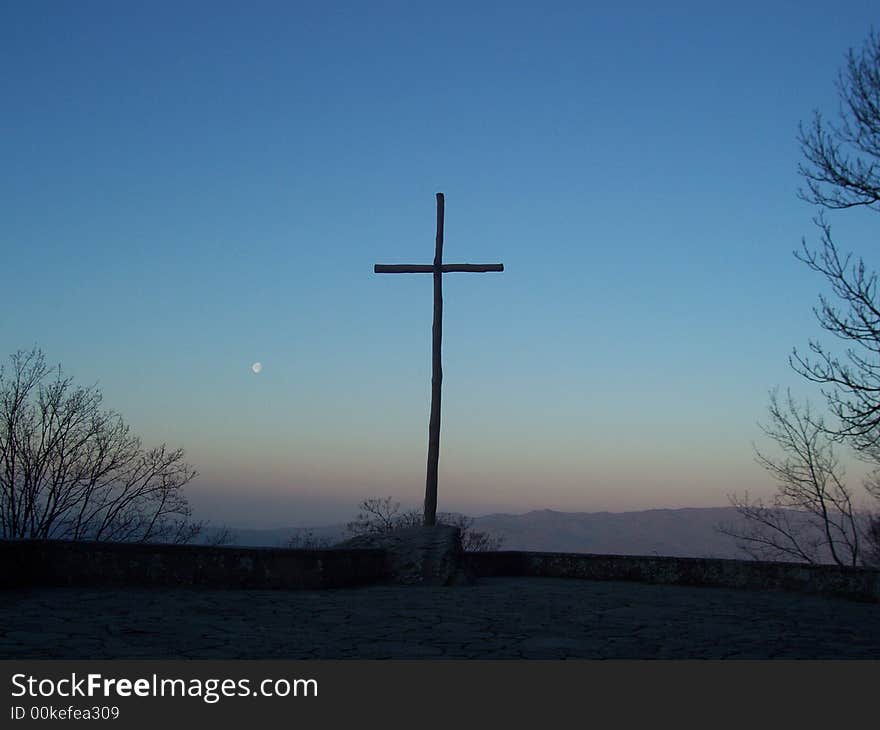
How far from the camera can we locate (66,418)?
15.9 meters

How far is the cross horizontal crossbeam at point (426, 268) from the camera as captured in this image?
11.7 meters

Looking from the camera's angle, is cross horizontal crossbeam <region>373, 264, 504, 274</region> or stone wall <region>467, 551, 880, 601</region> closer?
stone wall <region>467, 551, 880, 601</region>

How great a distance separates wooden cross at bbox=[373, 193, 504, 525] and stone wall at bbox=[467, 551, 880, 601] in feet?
3.61

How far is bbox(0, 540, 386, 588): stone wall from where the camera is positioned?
7.56m

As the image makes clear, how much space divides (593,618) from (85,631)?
4.03 meters

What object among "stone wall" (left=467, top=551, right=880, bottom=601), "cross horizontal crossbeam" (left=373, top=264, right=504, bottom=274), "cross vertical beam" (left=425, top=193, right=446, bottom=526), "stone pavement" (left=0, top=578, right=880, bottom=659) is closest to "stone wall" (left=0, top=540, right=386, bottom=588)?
"stone pavement" (left=0, top=578, right=880, bottom=659)

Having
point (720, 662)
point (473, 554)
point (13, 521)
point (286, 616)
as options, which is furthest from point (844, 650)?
point (13, 521)

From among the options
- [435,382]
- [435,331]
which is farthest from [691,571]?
[435,331]

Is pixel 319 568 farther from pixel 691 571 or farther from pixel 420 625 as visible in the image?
pixel 691 571

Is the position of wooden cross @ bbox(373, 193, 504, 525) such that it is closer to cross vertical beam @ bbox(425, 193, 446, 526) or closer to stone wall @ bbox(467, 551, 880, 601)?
cross vertical beam @ bbox(425, 193, 446, 526)

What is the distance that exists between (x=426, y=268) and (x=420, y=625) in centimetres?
694

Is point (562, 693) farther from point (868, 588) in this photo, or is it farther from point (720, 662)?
point (868, 588)

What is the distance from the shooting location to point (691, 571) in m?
10.8

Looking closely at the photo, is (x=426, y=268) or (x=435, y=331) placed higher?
(x=426, y=268)
